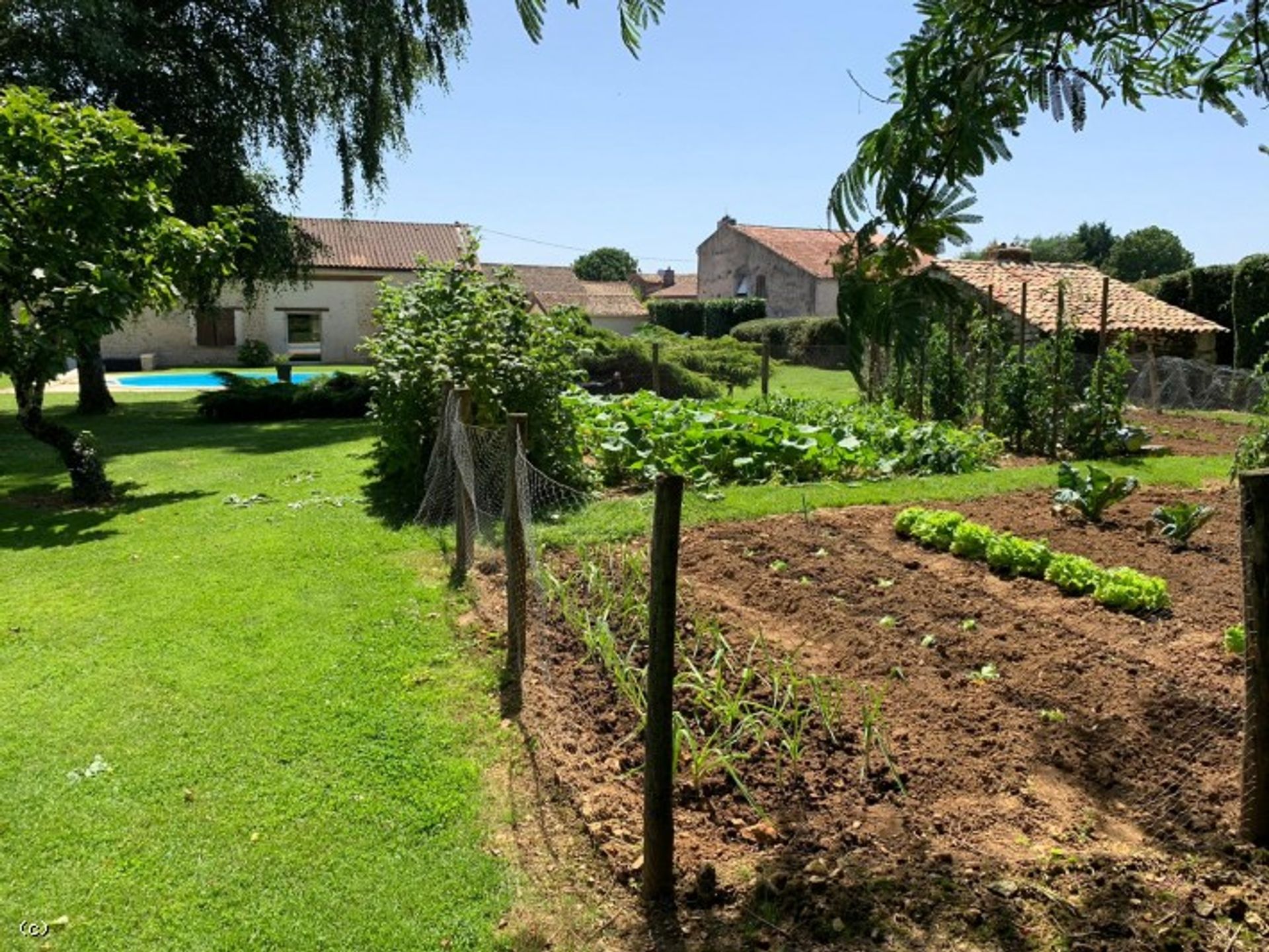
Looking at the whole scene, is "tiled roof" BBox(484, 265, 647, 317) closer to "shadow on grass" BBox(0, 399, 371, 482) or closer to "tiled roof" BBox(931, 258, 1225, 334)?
"tiled roof" BBox(931, 258, 1225, 334)

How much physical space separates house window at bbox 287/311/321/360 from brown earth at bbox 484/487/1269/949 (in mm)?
34080

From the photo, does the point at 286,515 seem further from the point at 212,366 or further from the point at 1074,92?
the point at 212,366

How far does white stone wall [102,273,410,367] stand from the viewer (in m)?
34.8

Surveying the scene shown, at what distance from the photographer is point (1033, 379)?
12.5 meters

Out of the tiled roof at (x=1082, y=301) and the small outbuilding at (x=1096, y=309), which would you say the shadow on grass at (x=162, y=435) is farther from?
the small outbuilding at (x=1096, y=309)

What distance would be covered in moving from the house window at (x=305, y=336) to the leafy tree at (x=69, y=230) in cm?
2879

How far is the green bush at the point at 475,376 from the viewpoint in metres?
8.48

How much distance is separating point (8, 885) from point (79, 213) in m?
7.30

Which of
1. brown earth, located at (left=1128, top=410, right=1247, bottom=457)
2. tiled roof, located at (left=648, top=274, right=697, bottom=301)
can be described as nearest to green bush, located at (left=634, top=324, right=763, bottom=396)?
brown earth, located at (left=1128, top=410, right=1247, bottom=457)

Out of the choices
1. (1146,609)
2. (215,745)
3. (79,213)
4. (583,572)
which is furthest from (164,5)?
(1146,609)

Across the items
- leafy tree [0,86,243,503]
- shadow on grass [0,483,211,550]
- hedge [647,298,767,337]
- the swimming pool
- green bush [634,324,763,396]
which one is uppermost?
hedge [647,298,767,337]

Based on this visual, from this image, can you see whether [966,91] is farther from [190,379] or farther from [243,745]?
[190,379]

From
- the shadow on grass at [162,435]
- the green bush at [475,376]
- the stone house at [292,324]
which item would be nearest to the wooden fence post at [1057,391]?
the green bush at [475,376]

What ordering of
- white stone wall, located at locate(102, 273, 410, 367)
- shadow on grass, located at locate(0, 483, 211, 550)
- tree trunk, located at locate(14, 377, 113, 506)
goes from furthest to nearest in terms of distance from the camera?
white stone wall, located at locate(102, 273, 410, 367) → tree trunk, located at locate(14, 377, 113, 506) → shadow on grass, located at locate(0, 483, 211, 550)
